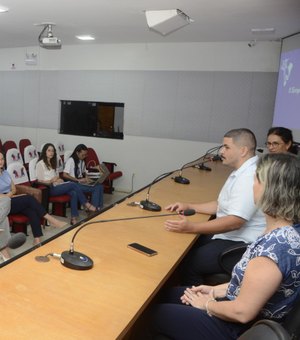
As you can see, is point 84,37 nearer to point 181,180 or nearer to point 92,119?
point 92,119

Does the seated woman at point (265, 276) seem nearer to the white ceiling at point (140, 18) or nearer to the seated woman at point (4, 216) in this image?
the seated woman at point (4, 216)

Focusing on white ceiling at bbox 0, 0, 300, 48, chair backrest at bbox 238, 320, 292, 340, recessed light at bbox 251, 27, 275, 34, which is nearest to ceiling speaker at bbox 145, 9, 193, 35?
white ceiling at bbox 0, 0, 300, 48

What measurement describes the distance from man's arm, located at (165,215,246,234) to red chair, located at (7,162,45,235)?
6.85 feet

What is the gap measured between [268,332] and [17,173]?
4051mm

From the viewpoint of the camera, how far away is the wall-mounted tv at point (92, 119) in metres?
6.65

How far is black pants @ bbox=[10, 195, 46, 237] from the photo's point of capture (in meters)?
3.57

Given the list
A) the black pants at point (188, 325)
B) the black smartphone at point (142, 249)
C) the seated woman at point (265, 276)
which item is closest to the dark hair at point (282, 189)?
the seated woman at point (265, 276)

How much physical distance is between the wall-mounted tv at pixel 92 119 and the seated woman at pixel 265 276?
5.28 meters

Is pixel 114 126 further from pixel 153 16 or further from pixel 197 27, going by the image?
pixel 153 16

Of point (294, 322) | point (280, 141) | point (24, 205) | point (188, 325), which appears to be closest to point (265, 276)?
point (294, 322)

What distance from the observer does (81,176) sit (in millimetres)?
5418

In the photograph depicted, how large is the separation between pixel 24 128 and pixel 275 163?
693cm

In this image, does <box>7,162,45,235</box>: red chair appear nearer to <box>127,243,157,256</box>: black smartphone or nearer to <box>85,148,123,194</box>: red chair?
<box>85,148,123,194</box>: red chair

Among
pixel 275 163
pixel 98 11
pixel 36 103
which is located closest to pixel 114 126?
pixel 36 103
